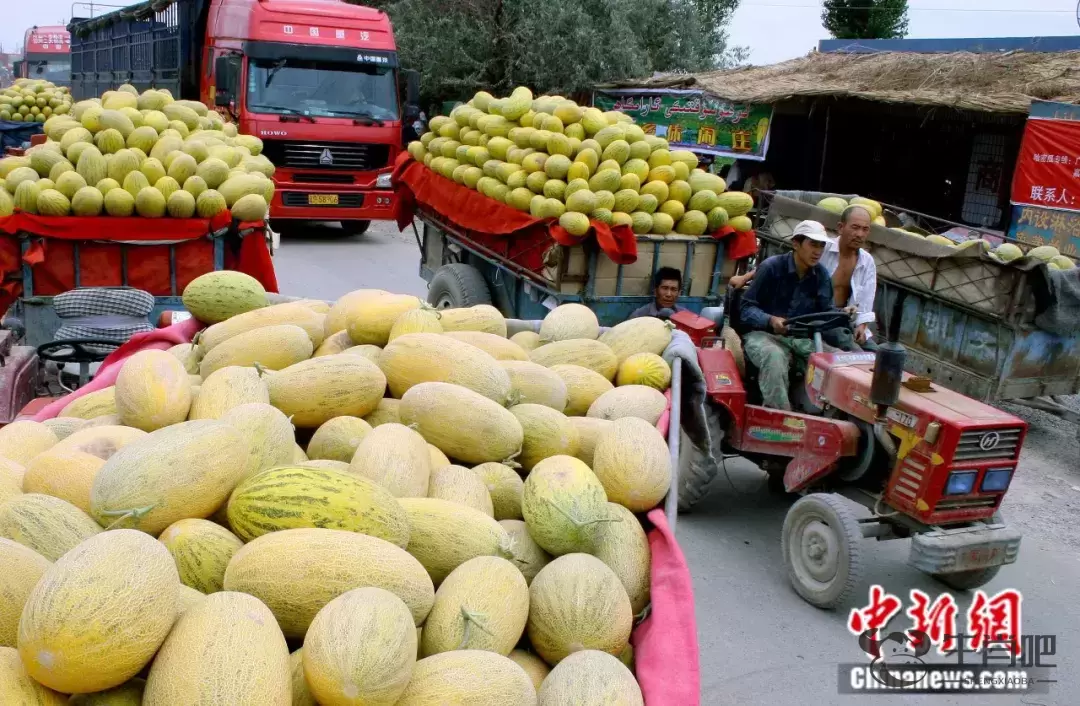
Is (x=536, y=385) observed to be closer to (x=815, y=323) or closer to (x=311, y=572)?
(x=311, y=572)

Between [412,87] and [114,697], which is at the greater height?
[412,87]

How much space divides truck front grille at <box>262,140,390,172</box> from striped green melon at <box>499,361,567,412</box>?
11.8 meters

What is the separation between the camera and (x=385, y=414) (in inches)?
119

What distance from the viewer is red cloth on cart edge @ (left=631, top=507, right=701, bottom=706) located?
2.13 metres

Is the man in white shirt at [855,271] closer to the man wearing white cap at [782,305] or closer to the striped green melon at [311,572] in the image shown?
the man wearing white cap at [782,305]


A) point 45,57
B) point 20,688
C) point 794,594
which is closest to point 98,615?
point 20,688

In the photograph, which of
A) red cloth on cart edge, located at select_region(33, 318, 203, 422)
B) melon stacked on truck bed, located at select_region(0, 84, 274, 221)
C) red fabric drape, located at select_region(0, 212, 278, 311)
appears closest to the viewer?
red cloth on cart edge, located at select_region(33, 318, 203, 422)

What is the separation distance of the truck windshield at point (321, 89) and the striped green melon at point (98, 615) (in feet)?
43.6

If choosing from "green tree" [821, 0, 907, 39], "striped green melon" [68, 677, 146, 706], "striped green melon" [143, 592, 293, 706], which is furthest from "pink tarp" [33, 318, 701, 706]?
"green tree" [821, 0, 907, 39]

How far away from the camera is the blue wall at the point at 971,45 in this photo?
43.0 ft

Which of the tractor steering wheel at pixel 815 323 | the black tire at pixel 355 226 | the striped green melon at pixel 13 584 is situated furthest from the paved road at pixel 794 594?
the black tire at pixel 355 226

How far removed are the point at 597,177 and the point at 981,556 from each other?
4.26m

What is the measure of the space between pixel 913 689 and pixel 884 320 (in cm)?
473

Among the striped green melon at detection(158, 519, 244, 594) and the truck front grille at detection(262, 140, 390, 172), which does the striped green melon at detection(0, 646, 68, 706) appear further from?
the truck front grille at detection(262, 140, 390, 172)
